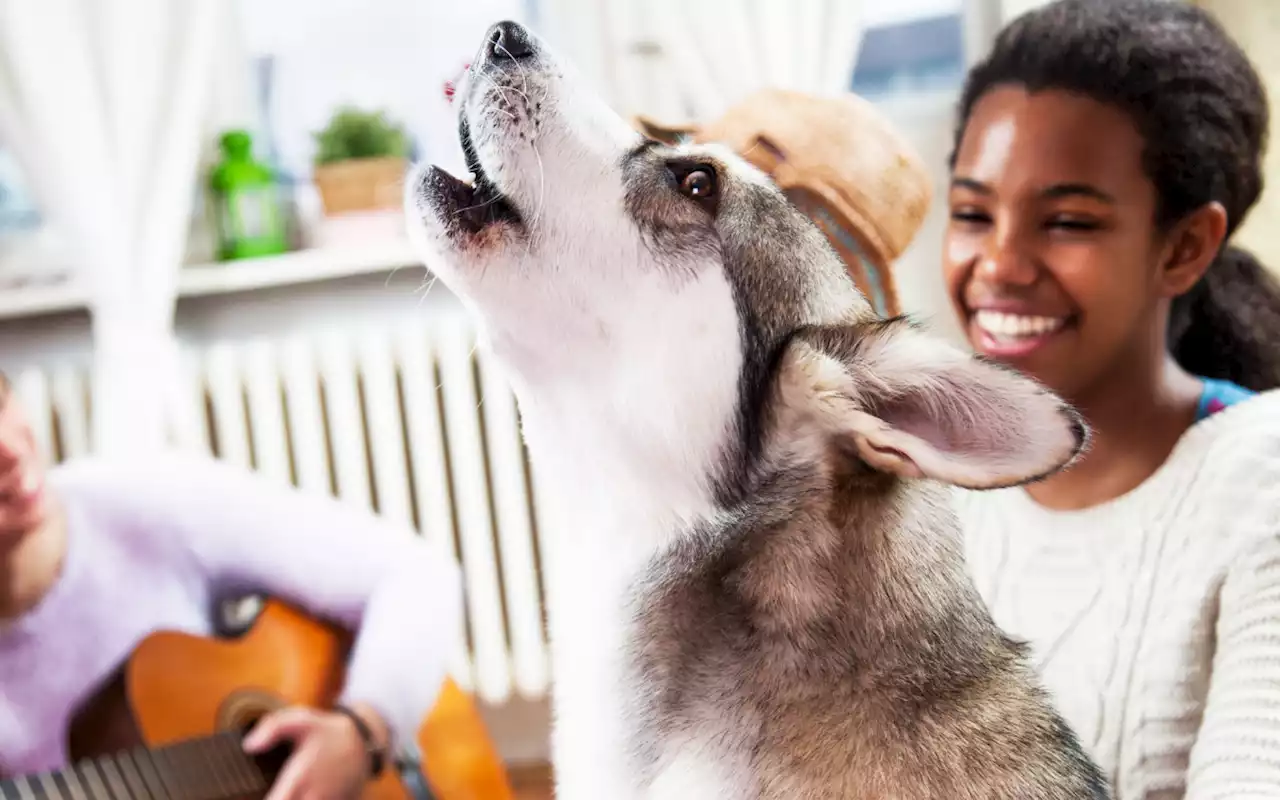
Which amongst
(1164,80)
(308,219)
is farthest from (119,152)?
(1164,80)

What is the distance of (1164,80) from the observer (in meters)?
0.61

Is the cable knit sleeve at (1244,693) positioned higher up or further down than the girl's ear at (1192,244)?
further down

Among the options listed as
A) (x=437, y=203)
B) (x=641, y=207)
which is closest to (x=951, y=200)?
(x=641, y=207)

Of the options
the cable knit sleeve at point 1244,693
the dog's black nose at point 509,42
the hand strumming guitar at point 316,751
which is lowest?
the hand strumming guitar at point 316,751

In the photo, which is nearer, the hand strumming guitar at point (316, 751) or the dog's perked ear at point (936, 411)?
the dog's perked ear at point (936, 411)

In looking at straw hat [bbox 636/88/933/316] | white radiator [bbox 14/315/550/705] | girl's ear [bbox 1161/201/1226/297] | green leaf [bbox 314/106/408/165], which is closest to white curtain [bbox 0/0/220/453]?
white radiator [bbox 14/315/550/705]

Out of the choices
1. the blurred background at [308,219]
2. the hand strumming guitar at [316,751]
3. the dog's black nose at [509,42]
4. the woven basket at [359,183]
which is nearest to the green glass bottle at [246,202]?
the blurred background at [308,219]

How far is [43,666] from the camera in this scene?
0.95m

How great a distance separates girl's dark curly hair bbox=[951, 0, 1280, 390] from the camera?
595 millimetres

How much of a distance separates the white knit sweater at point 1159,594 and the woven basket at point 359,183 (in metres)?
1.24

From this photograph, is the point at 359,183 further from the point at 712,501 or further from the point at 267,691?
the point at 712,501

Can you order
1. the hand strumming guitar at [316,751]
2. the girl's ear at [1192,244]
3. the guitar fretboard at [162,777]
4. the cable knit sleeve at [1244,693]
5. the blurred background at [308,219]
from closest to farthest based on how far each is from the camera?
the cable knit sleeve at [1244,693], the girl's ear at [1192,244], the guitar fretboard at [162,777], the hand strumming guitar at [316,751], the blurred background at [308,219]

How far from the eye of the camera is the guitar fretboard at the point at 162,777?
2.96 feet

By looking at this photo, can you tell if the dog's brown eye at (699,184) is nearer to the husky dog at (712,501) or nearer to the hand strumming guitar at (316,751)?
the husky dog at (712,501)
